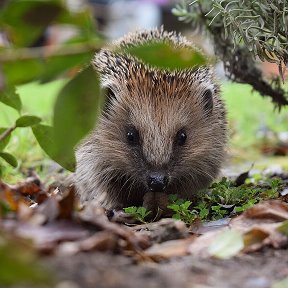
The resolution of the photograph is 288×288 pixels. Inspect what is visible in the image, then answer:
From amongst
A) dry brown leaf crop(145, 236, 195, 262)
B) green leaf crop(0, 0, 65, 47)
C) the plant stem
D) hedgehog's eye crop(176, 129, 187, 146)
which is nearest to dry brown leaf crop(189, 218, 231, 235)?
dry brown leaf crop(145, 236, 195, 262)

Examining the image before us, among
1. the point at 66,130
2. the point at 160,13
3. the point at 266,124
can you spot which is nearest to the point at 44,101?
the point at 266,124

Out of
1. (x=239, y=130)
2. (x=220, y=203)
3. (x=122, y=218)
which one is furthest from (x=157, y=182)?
(x=239, y=130)

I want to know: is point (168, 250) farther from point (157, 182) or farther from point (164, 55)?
Answer: point (157, 182)

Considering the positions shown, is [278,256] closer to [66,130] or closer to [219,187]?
[66,130]

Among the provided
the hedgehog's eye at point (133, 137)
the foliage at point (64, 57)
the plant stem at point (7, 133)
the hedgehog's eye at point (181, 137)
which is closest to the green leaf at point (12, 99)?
the plant stem at point (7, 133)

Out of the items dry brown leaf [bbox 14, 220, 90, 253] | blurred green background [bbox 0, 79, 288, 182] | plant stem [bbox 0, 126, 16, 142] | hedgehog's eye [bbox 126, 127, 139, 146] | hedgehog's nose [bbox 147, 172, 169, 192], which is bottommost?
blurred green background [bbox 0, 79, 288, 182]

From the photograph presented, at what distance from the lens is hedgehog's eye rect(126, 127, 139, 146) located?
388cm

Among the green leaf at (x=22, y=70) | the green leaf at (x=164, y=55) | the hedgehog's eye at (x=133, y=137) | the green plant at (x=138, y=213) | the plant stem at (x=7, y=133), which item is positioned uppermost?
the green leaf at (x=164, y=55)

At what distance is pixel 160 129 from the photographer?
3791 millimetres

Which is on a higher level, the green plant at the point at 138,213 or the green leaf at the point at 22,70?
the green leaf at the point at 22,70

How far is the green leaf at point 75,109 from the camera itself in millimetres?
1998

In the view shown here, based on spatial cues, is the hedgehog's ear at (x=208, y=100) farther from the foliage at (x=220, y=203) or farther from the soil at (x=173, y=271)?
the soil at (x=173, y=271)

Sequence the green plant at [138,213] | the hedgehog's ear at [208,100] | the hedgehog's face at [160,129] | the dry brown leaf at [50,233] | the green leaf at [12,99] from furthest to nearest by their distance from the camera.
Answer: the hedgehog's ear at [208,100] < the hedgehog's face at [160,129] < the green plant at [138,213] < the green leaf at [12,99] < the dry brown leaf at [50,233]

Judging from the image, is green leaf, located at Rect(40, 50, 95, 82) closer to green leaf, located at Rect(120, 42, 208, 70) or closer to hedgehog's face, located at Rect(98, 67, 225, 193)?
green leaf, located at Rect(120, 42, 208, 70)
